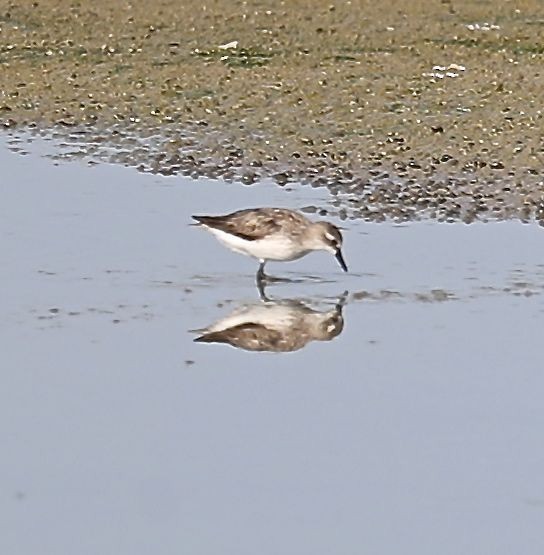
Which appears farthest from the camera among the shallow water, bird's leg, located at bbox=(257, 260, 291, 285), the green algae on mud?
the green algae on mud

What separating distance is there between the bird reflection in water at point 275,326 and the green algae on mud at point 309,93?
2602 mm

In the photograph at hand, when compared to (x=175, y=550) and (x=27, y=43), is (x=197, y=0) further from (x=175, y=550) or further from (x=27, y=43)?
(x=175, y=550)

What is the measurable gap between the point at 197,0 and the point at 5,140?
7380 millimetres

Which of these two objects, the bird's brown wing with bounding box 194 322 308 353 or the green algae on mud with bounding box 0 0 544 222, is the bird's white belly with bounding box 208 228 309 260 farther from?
the green algae on mud with bounding box 0 0 544 222

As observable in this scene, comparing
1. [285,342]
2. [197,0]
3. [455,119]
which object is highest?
[197,0]

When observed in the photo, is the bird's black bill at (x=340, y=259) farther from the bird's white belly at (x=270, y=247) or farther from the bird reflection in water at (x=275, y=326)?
the bird reflection in water at (x=275, y=326)

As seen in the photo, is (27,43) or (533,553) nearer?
(533,553)

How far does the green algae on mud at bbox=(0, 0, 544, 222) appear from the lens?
14.1 meters

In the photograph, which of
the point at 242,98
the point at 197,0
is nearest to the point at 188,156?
the point at 242,98

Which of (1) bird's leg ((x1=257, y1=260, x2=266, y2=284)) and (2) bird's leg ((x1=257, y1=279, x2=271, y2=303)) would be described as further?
(1) bird's leg ((x1=257, y1=260, x2=266, y2=284))

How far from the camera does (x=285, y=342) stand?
31.6 ft

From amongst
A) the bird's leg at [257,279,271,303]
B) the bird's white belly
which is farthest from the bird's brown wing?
the bird's white belly

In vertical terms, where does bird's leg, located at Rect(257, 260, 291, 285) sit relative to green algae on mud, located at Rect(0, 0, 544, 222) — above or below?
below

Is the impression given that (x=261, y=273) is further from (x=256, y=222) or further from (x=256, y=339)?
→ (x=256, y=339)
